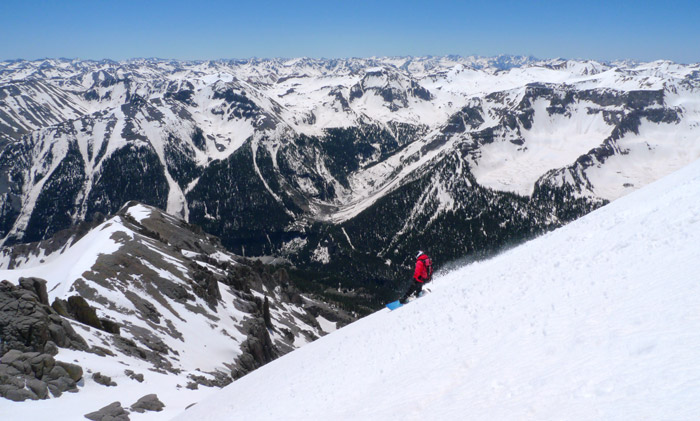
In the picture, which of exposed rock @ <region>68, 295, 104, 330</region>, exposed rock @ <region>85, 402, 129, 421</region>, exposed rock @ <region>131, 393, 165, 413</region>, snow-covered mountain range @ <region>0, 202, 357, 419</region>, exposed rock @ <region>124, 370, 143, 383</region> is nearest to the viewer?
exposed rock @ <region>85, 402, 129, 421</region>

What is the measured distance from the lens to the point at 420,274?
85.6ft

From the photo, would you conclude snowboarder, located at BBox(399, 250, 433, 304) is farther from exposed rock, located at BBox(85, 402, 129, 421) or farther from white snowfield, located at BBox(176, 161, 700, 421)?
exposed rock, located at BBox(85, 402, 129, 421)

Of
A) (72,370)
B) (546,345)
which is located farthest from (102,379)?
(546,345)

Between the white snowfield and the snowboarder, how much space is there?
2.80m

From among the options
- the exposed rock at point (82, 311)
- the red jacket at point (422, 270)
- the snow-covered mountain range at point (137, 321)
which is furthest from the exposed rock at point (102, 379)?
the red jacket at point (422, 270)

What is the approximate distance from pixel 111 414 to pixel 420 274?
22.3 metres

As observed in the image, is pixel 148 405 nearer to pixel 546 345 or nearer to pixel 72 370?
pixel 72 370

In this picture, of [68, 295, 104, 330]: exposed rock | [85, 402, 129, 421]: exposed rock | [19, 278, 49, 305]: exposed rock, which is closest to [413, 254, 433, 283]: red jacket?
[85, 402, 129, 421]: exposed rock

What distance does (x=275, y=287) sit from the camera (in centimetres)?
11888

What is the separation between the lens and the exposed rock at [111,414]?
2353cm

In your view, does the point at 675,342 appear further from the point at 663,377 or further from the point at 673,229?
the point at 673,229

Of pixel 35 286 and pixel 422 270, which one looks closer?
pixel 422 270

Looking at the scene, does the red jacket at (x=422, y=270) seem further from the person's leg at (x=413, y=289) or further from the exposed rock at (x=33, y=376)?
the exposed rock at (x=33, y=376)

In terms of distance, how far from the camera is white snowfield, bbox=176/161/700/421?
893 cm
